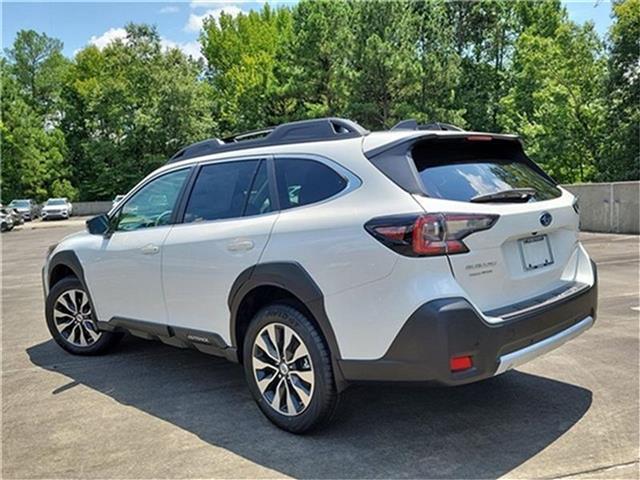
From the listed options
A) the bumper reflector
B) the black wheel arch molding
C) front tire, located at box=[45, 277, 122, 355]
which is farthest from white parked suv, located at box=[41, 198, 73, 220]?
the bumper reflector

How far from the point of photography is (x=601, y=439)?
126 inches

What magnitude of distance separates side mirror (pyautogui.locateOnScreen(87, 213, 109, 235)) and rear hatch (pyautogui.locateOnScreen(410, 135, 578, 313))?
116 inches

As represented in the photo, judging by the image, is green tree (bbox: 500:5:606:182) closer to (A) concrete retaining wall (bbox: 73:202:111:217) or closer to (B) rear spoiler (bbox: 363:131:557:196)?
(B) rear spoiler (bbox: 363:131:557:196)

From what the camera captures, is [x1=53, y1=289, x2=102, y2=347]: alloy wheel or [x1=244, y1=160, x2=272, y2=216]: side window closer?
[x1=244, y1=160, x2=272, y2=216]: side window

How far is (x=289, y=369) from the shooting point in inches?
133

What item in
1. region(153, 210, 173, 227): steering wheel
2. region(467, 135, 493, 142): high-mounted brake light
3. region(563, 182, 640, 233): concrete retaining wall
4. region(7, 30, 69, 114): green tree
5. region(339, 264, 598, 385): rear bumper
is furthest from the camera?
region(7, 30, 69, 114): green tree

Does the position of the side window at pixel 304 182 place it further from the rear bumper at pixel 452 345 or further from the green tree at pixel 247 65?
the green tree at pixel 247 65

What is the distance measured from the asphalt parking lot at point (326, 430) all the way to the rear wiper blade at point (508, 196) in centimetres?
112

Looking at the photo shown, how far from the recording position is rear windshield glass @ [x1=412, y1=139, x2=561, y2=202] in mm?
3127

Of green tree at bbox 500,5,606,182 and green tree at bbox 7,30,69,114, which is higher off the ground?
green tree at bbox 7,30,69,114

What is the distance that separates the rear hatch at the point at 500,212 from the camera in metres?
2.95

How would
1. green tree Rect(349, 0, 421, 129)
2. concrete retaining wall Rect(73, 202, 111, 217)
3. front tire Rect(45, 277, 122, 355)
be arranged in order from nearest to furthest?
1. front tire Rect(45, 277, 122, 355)
2. green tree Rect(349, 0, 421, 129)
3. concrete retaining wall Rect(73, 202, 111, 217)

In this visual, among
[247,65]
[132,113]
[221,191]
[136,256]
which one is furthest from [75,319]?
[247,65]

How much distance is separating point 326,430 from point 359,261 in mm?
1131
